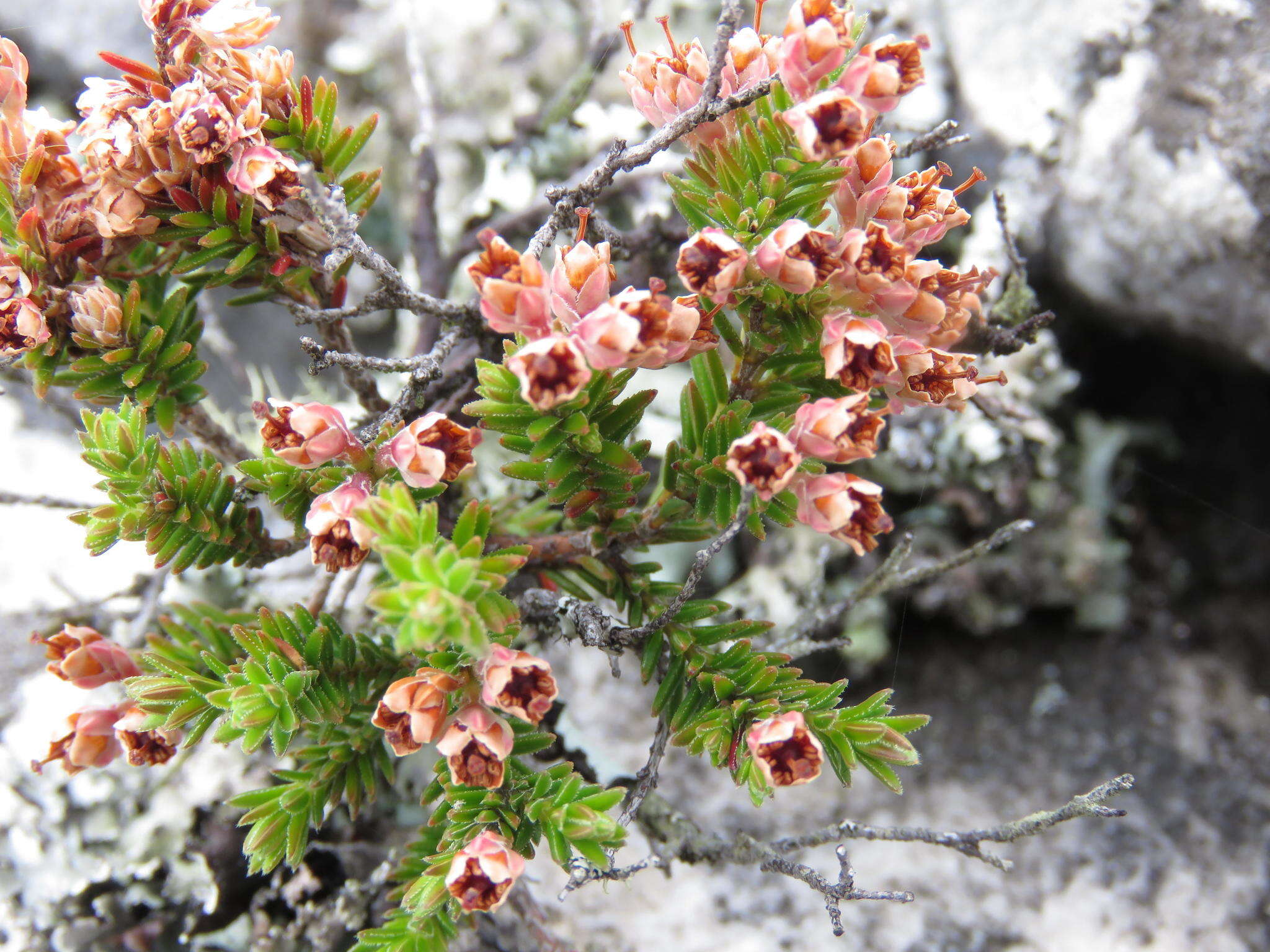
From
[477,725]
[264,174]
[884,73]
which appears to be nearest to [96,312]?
[264,174]

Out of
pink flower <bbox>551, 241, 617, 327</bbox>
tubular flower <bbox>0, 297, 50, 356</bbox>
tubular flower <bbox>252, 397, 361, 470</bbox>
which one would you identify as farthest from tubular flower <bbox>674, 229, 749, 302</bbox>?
tubular flower <bbox>0, 297, 50, 356</bbox>

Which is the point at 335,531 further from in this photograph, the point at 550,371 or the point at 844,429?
the point at 844,429

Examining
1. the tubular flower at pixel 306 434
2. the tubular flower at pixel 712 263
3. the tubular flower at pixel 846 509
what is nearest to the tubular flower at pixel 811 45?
the tubular flower at pixel 712 263

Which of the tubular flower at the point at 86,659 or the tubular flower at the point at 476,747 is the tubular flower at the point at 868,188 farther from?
the tubular flower at the point at 86,659

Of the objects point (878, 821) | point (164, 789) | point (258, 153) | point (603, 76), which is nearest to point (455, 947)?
point (164, 789)

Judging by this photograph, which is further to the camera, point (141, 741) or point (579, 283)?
point (141, 741)

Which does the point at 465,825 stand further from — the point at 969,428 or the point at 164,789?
the point at 969,428
